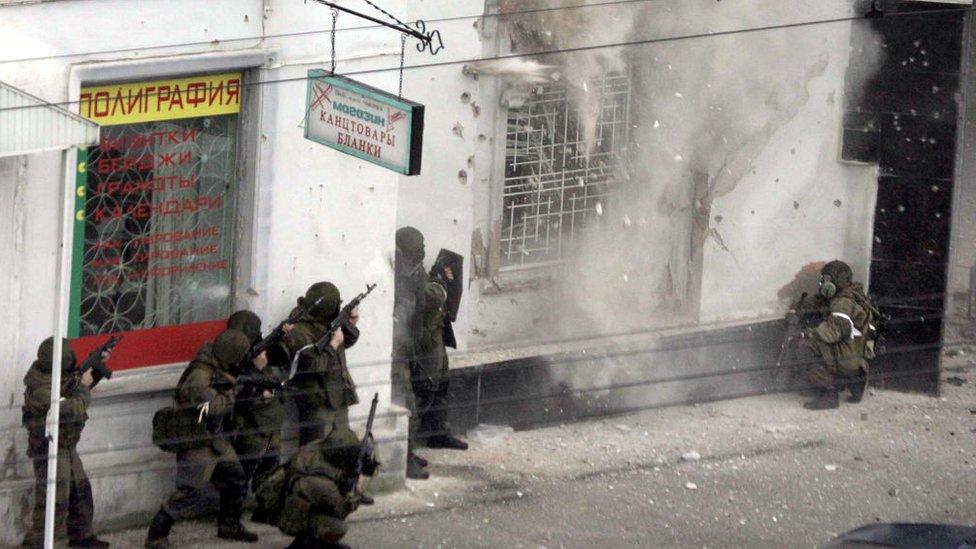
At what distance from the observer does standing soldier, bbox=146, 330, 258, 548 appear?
9609 mm

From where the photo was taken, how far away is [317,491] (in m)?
9.35

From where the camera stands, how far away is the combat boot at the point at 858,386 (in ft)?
44.2

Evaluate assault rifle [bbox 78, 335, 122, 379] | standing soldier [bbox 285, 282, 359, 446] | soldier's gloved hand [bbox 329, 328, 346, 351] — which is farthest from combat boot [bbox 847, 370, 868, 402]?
assault rifle [bbox 78, 335, 122, 379]

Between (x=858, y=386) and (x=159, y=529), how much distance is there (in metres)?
5.96

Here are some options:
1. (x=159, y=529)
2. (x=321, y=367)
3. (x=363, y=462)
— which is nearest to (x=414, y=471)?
(x=321, y=367)

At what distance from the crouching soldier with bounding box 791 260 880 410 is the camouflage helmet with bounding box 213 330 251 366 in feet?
16.8

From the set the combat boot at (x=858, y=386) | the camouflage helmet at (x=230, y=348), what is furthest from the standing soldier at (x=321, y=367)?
the combat boot at (x=858, y=386)

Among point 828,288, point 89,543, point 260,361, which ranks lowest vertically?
point 89,543

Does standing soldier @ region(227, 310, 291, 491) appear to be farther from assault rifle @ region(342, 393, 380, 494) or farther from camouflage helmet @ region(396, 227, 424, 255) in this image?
camouflage helmet @ region(396, 227, 424, 255)

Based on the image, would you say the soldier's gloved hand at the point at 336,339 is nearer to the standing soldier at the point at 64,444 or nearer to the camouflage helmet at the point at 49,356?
the standing soldier at the point at 64,444

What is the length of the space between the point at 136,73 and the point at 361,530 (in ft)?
9.36

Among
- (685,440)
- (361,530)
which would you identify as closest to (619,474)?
(685,440)

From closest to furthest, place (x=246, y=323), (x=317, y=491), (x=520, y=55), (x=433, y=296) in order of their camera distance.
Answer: (x=317, y=491), (x=246, y=323), (x=433, y=296), (x=520, y=55)

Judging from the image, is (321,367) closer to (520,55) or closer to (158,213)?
(158,213)
